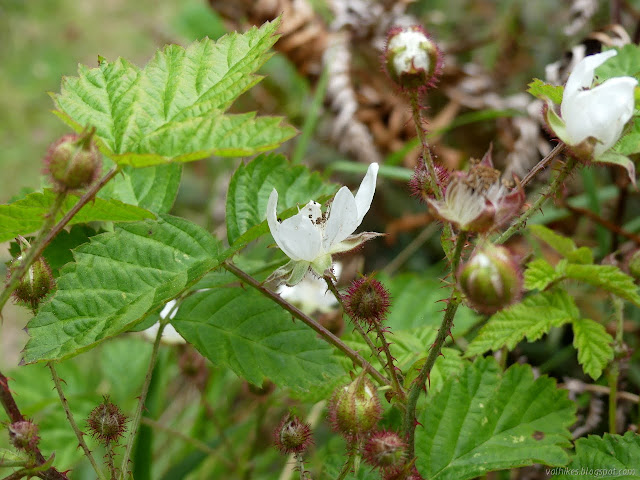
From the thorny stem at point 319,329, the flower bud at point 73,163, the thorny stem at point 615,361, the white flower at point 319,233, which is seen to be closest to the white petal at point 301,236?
the white flower at point 319,233

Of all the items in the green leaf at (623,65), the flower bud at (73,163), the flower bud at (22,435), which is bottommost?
the flower bud at (22,435)


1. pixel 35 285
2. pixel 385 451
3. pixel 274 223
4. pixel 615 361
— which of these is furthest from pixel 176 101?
pixel 615 361

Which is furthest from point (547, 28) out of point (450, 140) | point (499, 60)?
point (450, 140)

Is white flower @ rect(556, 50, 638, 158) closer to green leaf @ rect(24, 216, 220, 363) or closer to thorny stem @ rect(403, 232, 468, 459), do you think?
thorny stem @ rect(403, 232, 468, 459)

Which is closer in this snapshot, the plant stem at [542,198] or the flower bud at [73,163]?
the flower bud at [73,163]

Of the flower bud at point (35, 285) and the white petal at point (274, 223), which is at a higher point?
the white petal at point (274, 223)

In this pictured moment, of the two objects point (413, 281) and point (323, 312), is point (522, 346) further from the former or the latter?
point (323, 312)

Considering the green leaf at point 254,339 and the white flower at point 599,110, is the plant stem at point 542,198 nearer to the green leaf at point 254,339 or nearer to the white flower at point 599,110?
the white flower at point 599,110
